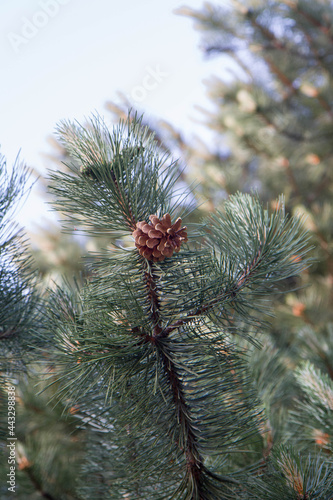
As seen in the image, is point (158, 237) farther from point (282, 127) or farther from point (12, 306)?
point (282, 127)

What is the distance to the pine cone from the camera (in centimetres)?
46

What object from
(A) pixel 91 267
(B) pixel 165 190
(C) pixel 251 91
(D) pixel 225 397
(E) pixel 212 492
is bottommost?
(E) pixel 212 492

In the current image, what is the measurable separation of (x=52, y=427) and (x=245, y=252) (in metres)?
0.85

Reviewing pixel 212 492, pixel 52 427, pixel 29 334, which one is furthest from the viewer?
pixel 52 427

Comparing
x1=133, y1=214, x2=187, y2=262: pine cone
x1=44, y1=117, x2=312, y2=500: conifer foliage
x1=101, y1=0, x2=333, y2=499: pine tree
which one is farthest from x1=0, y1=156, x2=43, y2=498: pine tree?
x1=101, y1=0, x2=333, y2=499: pine tree

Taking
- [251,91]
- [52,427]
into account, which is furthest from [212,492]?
[251,91]

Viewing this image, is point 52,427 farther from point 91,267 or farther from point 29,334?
point 91,267

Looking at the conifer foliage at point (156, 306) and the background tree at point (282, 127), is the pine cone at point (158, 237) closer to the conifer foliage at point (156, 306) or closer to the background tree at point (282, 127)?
the conifer foliage at point (156, 306)

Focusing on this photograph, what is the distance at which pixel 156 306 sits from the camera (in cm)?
49

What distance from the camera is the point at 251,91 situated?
7.10ft

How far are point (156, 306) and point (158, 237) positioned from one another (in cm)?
8

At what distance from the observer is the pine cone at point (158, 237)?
0.46 m

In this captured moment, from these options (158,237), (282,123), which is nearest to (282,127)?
(282,123)

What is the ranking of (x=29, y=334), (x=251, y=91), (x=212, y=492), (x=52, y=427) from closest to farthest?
(x=212, y=492)
(x=29, y=334)
(x=52, y=427)
(x=251, y=91)
